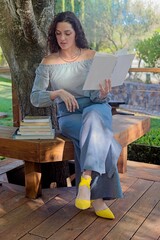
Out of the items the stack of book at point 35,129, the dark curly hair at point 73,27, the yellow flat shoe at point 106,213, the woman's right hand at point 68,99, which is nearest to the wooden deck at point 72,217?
the yellow flat shoe at point 106,213

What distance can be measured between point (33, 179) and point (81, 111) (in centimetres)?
53

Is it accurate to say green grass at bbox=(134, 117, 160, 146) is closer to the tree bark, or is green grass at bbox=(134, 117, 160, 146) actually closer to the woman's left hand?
the tree bark

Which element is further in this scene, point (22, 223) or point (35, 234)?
Answer: point (22, 223)

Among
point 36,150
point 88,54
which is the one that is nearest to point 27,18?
point 88,54

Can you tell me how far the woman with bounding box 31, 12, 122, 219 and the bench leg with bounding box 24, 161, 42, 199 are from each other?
Result: 285 millimetres

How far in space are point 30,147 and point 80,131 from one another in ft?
1.03

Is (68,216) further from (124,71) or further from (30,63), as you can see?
(30,63)

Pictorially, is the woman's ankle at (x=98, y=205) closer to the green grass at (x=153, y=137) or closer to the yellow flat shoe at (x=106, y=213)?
the yellow flat shoe at (x=106, y=213)

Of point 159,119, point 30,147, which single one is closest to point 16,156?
point 30,147

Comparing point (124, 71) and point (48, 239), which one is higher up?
point (124, 71)

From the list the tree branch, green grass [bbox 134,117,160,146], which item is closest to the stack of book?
the tree branch

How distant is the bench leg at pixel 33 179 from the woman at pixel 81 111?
0.94 ft

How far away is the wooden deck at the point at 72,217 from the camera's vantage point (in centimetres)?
189

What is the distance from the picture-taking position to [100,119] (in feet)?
6.88
